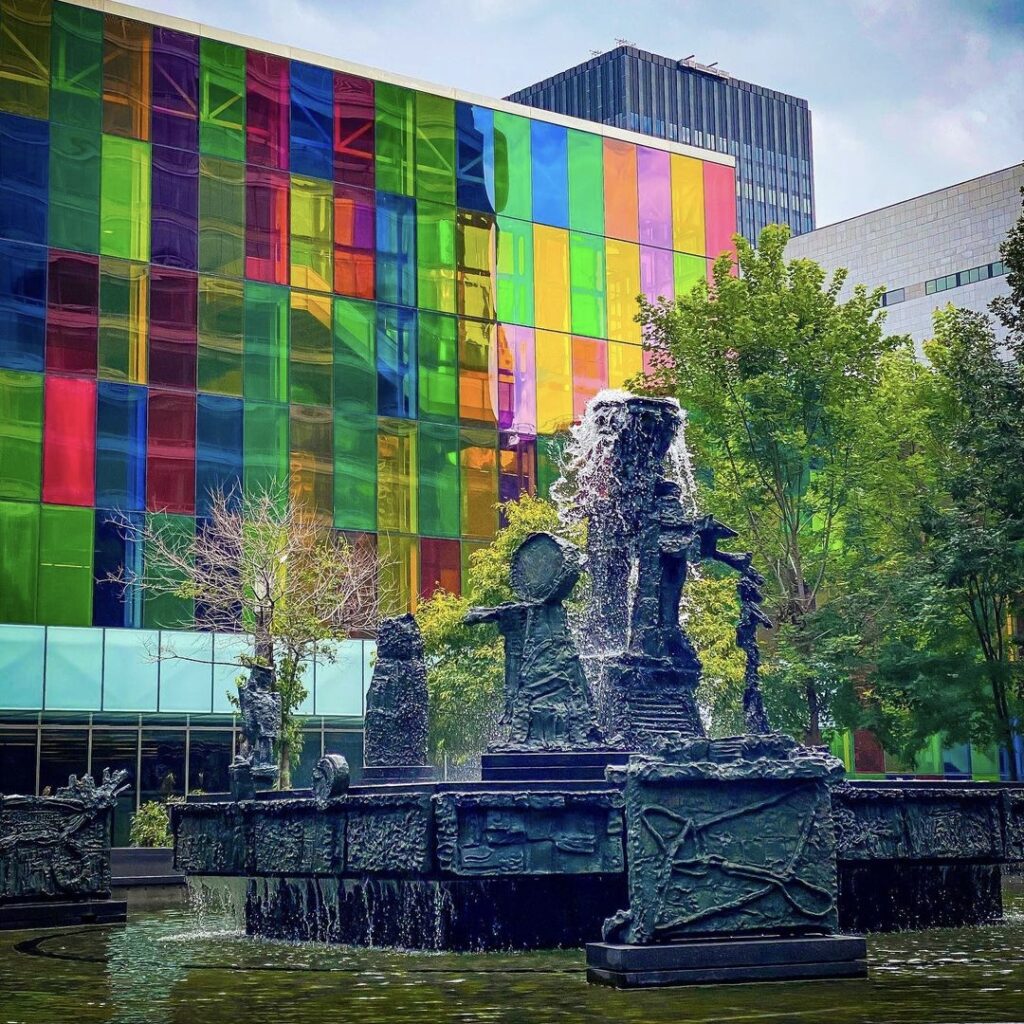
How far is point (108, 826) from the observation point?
2373 cm

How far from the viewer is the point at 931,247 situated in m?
76.8

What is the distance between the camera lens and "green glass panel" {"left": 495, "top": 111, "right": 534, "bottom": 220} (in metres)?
51.8

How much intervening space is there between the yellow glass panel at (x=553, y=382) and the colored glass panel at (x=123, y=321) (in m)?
11.9

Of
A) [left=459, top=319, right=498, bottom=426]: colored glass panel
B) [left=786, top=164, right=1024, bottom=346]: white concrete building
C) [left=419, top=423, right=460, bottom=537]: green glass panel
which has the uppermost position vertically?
[left=786, top=164, right=1024, bottom=346]: white concrete building

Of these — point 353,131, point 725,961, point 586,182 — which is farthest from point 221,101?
point 725,961

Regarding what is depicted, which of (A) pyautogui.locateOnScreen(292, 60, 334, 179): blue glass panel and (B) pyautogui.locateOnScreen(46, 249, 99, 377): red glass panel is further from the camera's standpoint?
(A) pyautogui.locateOnScreen(292, 60, 334, 179): blue glass panel

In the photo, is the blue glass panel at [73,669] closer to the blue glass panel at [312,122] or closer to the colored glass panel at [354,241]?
the colored glass panel at [354,241]

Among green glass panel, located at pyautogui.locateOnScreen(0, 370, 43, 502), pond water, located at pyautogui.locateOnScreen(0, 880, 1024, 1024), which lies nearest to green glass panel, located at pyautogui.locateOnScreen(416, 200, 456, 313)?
green glass panel, located at pyautogui.locateOnScreen(0, 370, 43, 502)

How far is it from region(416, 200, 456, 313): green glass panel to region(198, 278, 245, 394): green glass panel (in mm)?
5542

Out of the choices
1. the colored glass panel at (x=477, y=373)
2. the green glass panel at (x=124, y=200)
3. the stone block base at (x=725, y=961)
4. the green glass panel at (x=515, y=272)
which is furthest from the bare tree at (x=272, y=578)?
the stone block base at (x=725, y=961)

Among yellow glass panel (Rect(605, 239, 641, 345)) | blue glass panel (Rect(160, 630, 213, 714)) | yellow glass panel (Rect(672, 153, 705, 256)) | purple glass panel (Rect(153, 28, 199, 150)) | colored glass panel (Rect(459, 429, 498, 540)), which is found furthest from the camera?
yellow glass panel (Rect(672, 153, 705, 256))

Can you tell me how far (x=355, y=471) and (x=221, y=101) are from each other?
10.8m

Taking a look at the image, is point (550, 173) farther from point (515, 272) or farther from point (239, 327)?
point (239, 327)

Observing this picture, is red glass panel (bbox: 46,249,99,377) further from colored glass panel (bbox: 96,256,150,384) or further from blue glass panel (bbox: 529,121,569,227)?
blue glass panel (bbox: 529,121,569,227)
